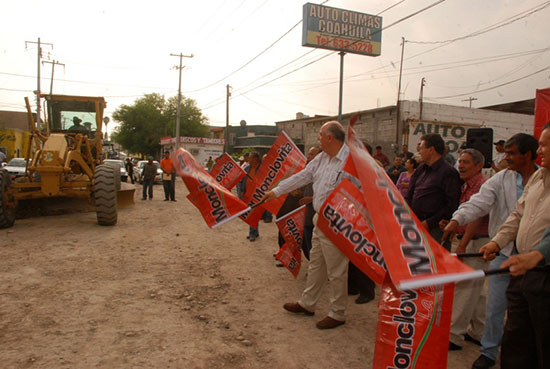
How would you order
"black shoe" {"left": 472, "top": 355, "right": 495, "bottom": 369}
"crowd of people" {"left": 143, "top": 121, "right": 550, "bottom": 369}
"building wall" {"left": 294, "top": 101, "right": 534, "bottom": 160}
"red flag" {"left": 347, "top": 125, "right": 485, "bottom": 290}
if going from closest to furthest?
"red flag" {"left": 347, "top": 125, "right": 485, "bottom": 290}, "crowd of people" {"left": 143, "top": 121, "right": 550, "bottom": 369}, "black shoe" {"left": 472, "top": 355, "right": 495, "bottom": 369}, "building wall" {"left": 294, "top": 101, "right": 534, "bottom": 160}

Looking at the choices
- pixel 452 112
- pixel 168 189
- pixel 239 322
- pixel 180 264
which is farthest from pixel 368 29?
pixel 239 322

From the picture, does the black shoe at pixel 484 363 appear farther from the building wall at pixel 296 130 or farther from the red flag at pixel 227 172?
the building wall at pixel 296 130

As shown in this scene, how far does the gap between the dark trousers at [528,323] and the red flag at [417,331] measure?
361 mm

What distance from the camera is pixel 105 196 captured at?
8.69 meters

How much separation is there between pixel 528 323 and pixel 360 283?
268 cm

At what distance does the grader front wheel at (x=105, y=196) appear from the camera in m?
8.66

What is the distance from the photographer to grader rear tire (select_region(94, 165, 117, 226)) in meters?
8.66

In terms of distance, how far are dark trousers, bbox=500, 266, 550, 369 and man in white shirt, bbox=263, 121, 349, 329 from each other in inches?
64.2

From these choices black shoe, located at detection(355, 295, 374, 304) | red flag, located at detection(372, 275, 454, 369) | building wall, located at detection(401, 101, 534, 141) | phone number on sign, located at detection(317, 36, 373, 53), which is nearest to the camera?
red flag, located at detection(372, 275, 454, 369)

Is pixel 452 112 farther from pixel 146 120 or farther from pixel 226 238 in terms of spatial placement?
pixel 146 120

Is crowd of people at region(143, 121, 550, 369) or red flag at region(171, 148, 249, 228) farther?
red flag at region(171, 148, 249, 228)

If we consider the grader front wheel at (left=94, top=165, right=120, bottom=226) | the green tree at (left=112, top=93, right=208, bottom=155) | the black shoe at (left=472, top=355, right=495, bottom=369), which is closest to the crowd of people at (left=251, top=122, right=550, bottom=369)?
the black shoe at (left=472, top=355, right=495, bottom=369)

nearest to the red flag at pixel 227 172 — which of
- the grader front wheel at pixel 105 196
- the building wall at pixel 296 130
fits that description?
the grader front wheel at pixel 105 196

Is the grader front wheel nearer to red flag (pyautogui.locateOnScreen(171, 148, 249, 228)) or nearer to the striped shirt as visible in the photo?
red flag (pyautogui.locateOnScreen(171, 148, 249, 228))
